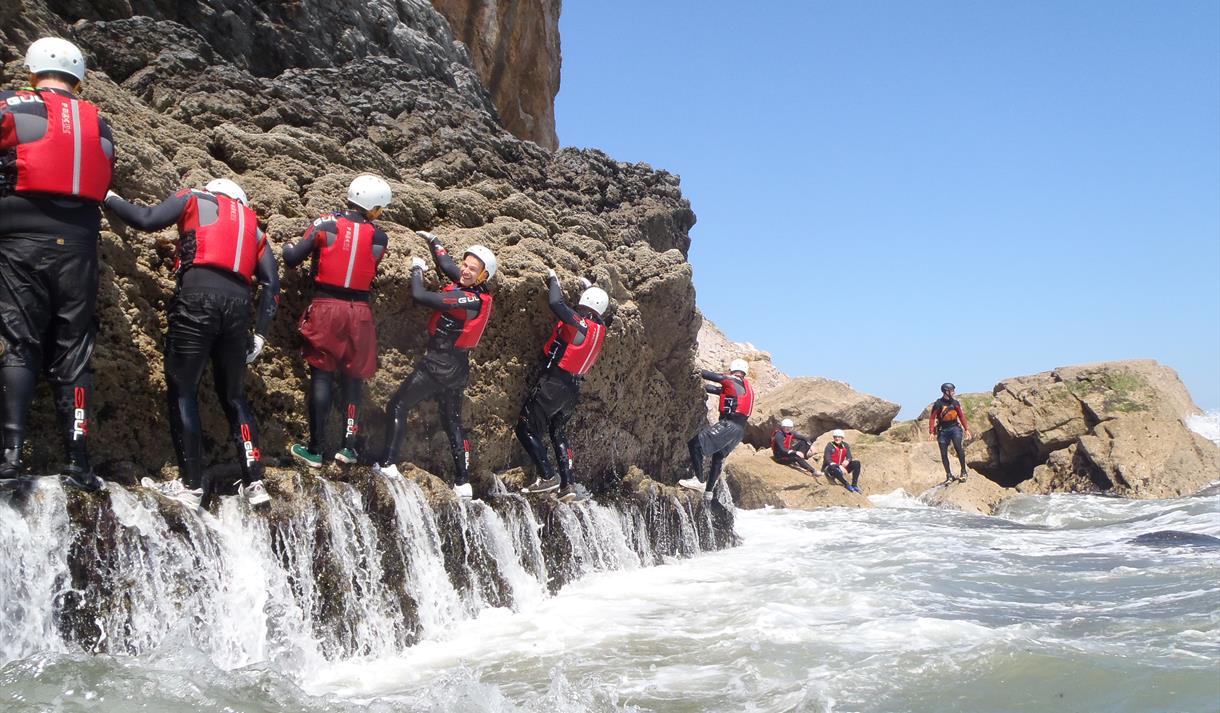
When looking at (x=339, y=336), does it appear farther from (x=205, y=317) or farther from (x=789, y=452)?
(x=789, y=452)

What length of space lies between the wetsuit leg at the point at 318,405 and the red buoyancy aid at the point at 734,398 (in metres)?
7.02

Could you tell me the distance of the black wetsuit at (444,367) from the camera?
23.2ft

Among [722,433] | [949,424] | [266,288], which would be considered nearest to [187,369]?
[266,288]

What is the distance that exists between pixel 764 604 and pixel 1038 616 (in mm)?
2286

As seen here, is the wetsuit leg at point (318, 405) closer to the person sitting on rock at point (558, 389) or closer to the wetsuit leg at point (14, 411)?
the wetsuit leg at point (14, 411)

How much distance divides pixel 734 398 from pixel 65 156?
30.3ft

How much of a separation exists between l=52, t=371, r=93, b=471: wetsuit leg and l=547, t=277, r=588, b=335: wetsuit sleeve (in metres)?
4.46

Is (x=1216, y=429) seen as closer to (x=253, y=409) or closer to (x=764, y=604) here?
(x=764, y=604)

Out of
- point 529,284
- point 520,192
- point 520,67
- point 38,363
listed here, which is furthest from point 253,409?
point 520,67

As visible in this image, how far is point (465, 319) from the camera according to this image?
24.1ft

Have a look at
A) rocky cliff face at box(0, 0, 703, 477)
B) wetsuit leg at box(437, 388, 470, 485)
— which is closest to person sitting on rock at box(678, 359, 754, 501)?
rocky cliff face at box(0, 0, 703, 477)

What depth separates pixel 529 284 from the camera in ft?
28.3

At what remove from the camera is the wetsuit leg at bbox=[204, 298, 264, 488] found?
221 inches

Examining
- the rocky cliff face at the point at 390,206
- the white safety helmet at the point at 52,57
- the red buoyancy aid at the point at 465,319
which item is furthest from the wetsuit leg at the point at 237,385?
the red buoyancy aid at the point at 465,319
